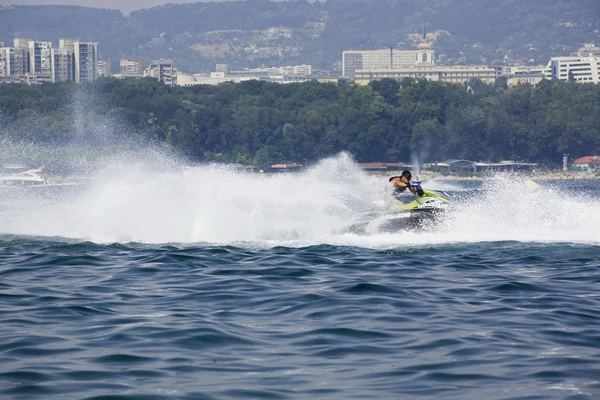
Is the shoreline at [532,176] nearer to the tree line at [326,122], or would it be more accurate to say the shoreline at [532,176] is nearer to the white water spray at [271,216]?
the tree line at [326,122]

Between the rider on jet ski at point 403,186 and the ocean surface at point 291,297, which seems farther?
the rider on jet ski at point 403,186

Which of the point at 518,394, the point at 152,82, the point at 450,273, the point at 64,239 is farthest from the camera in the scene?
the point at 152,82

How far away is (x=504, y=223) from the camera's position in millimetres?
22469

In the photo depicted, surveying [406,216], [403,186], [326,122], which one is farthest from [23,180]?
[326,122]

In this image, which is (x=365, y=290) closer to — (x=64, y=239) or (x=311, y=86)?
(x=64, y=239)

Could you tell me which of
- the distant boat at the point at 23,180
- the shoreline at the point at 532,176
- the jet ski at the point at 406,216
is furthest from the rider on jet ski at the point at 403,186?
the shoreline at the point at 532,176

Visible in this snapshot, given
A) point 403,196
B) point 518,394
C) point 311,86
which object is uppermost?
point 311,86

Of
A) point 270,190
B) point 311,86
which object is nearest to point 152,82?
point 311,86

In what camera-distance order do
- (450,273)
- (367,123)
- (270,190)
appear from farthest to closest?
(367,123) → (270,190) → (450,273)

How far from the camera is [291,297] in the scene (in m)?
15.0

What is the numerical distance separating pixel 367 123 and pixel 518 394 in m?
115

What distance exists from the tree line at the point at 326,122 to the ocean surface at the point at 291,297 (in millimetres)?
91995

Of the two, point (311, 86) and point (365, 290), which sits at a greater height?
point (311, 86)

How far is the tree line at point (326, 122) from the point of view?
118938 mm
